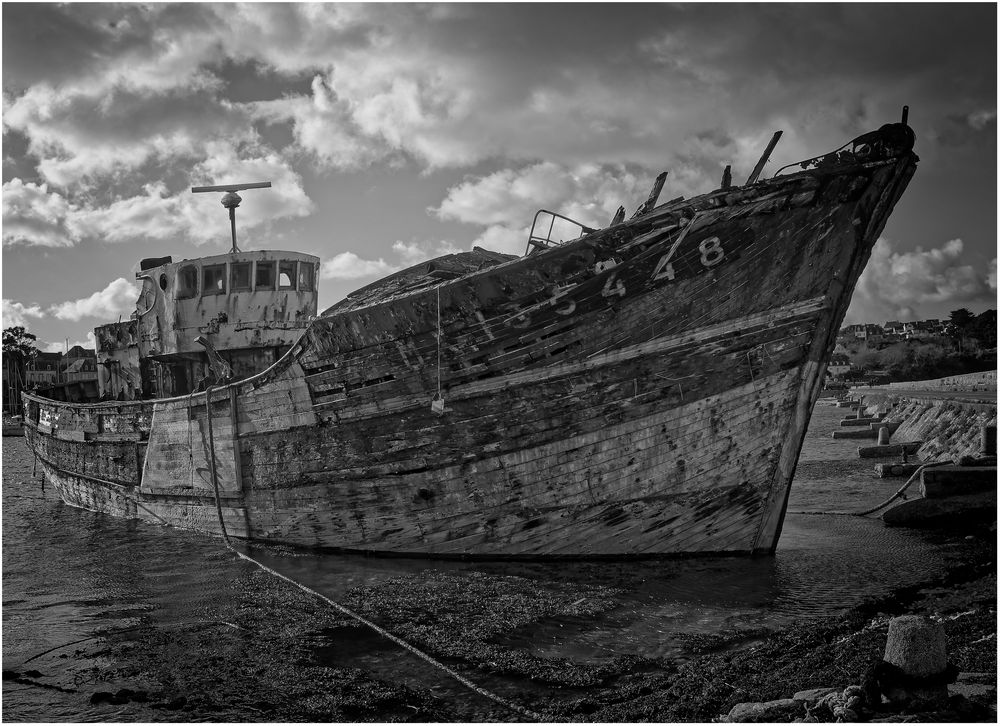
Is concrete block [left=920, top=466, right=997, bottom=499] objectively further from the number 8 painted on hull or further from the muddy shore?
the number 8 painted on hull

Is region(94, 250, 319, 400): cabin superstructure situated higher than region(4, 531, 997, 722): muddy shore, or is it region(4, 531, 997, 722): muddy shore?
region(94, 250, 319, 400): cabin superstructure

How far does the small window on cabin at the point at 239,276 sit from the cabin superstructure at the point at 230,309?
0.02m

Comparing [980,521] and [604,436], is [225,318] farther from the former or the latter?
[980,521]

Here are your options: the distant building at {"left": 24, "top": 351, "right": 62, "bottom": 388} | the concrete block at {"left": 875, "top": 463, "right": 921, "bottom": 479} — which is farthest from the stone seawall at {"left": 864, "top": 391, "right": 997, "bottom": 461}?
the distant building at {"left": 24, "top": 351, "right": 62, "bottom": 388}

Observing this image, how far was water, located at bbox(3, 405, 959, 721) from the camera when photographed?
619 centimetres

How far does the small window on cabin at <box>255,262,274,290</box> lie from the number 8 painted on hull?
896 cm

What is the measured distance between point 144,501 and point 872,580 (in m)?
12.5

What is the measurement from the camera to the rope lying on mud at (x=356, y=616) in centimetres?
509

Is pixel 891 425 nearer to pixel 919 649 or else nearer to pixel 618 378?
pixel 618 378

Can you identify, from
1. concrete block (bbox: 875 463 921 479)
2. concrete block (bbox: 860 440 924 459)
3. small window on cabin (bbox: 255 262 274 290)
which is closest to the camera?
small window on cabin (bbox: 255 262 274 290)

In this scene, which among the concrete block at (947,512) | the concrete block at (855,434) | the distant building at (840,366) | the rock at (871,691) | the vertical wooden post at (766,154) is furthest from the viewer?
the distant building at (840,366)

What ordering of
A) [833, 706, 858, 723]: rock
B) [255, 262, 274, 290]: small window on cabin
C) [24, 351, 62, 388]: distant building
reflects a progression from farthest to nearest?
[24, 351, 62, 388]: distant building → [255, 262, 274, 290]: small window on cabin → [833, 706, 858, 723]: rock

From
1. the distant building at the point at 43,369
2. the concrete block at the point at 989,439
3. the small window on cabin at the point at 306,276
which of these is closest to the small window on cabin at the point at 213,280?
the small window on cabin at the point at 306,276

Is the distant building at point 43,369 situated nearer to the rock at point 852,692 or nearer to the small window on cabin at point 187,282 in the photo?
the small window on cabin at point 187,282
